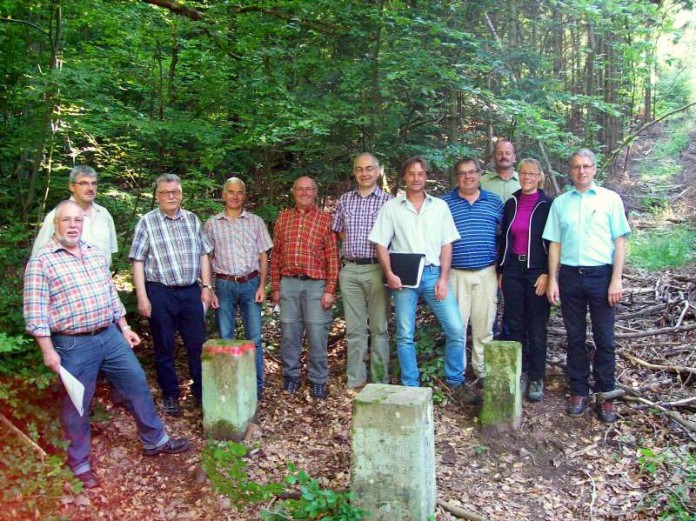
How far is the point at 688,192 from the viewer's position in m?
14.7

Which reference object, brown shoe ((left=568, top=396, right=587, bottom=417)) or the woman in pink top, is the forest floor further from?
the woman in pink top

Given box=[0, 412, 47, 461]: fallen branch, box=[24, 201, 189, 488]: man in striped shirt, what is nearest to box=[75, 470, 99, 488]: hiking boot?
box=[24, 201, 189, 488]: man in striped shirt

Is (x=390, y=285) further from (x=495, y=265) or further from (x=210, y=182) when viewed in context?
(x=210, y=182)

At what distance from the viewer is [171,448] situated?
4387 mm

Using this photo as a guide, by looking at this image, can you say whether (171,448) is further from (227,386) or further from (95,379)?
(95,379)

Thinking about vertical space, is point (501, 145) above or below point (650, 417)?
above

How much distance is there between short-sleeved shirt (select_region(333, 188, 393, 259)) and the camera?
17.0 feet

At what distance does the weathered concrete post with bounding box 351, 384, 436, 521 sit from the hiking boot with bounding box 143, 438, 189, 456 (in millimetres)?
1625

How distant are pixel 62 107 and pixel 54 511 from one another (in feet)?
13.0

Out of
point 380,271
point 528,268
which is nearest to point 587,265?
point 528,268

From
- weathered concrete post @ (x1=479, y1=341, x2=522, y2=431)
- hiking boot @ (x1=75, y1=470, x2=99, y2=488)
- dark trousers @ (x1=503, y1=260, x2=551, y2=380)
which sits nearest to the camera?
hiking boot @ (x1=75, y1=470, x2=99, y2=488)

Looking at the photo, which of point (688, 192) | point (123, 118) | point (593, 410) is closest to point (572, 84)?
point (688, 192)

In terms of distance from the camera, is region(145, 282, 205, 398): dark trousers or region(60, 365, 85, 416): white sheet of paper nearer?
region(60, 365, 85, 416): white sheet of paper

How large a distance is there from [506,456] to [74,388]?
324 cm
